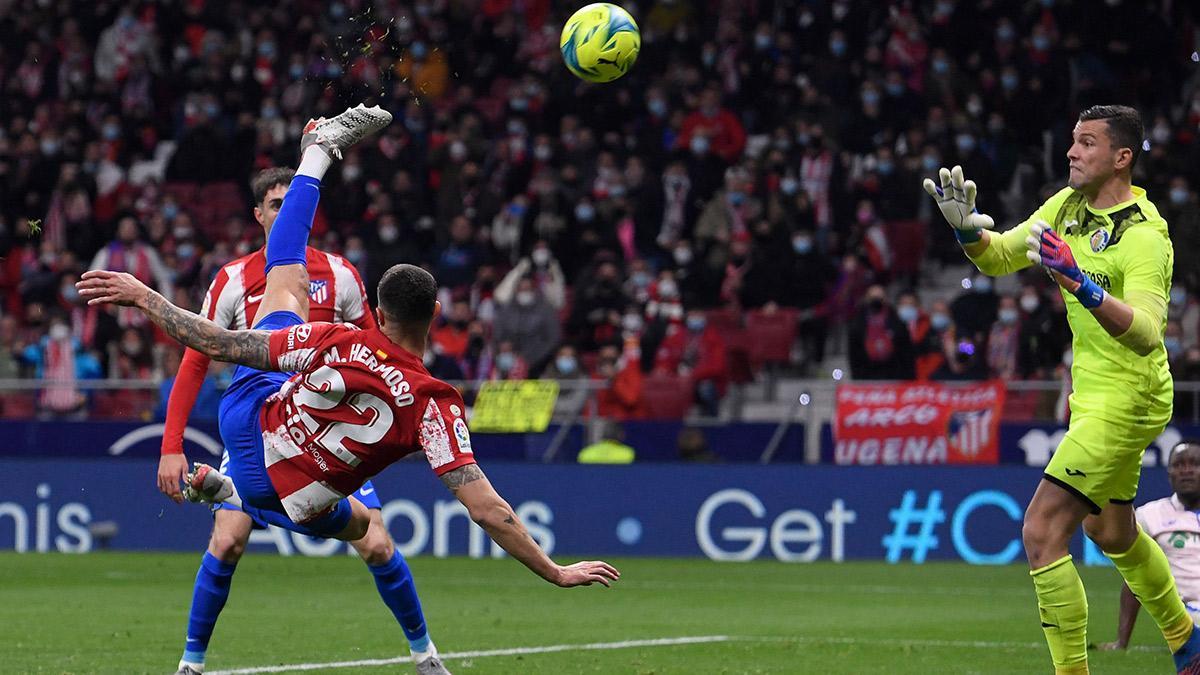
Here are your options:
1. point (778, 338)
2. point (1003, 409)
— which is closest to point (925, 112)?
point (778, 338)

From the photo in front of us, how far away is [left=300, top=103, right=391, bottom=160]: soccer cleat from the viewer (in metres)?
8.28

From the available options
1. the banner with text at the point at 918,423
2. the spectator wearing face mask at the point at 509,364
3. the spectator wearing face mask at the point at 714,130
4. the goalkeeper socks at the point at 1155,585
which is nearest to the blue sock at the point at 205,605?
the goalkeeper socks at the point at 1155,585

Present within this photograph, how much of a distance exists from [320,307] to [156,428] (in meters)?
11.7

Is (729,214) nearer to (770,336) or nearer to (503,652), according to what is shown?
(770,336)

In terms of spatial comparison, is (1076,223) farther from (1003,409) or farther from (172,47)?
(172,47)

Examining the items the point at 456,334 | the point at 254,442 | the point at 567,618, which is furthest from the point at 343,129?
the point at 456,334

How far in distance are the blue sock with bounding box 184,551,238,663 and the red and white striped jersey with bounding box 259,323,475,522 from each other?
132cm

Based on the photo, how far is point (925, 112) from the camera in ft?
76.6

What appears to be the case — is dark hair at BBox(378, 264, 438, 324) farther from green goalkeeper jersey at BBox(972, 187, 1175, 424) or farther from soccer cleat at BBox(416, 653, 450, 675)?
green goalkeeper jersey at BBox(972, 187, 1175, 424)

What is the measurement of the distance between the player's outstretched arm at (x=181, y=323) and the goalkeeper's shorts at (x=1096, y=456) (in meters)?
3.21

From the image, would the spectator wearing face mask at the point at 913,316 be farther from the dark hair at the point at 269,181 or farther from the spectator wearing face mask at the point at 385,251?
the dark hair at the point at 269,181

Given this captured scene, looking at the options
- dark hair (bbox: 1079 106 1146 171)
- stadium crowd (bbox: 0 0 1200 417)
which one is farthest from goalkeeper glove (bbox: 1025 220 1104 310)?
stadium crowd (bbox: 0 0 1200 417)

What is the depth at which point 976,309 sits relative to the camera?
20.5m

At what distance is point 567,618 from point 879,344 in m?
8.79
